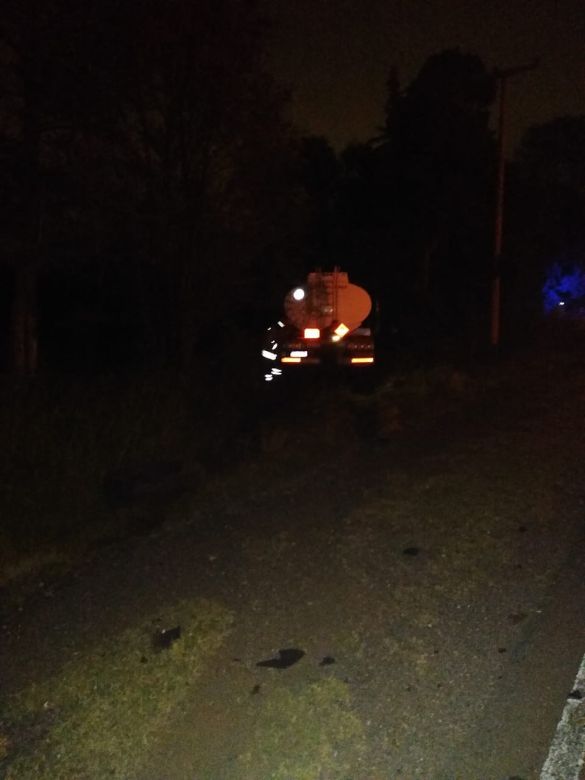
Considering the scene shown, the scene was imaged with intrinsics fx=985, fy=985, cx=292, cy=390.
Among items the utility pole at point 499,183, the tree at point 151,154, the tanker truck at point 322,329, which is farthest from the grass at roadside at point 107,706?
the utility pole at point 499,183

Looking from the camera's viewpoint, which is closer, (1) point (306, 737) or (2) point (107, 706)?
(1) point (306, 737)

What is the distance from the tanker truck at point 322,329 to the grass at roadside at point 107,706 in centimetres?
993

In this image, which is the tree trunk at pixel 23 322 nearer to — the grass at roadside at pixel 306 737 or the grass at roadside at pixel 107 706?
the grass at roadside at pixel 107 706

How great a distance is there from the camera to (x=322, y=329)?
16.5m

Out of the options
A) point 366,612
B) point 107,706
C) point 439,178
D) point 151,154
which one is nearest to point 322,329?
point 151,154

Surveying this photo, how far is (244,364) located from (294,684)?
1019 cm

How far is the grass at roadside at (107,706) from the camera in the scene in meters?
4.39

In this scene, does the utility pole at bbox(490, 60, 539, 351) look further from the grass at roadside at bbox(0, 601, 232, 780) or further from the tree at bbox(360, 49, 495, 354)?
the grass at roadside at bbox(0, 601, 232, 780)

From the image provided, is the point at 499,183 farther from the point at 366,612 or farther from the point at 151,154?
the point at 366,612

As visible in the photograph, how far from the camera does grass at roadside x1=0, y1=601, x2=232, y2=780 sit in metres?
4.39

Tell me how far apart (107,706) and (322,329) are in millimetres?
12011

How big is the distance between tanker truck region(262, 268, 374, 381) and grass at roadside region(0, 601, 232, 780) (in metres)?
9.93

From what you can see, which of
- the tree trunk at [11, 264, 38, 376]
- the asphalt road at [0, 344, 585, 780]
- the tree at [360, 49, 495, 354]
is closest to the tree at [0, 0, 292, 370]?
the tree trunk at [11, 264, 38, 376]

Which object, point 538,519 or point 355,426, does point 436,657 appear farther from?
point 355,426
